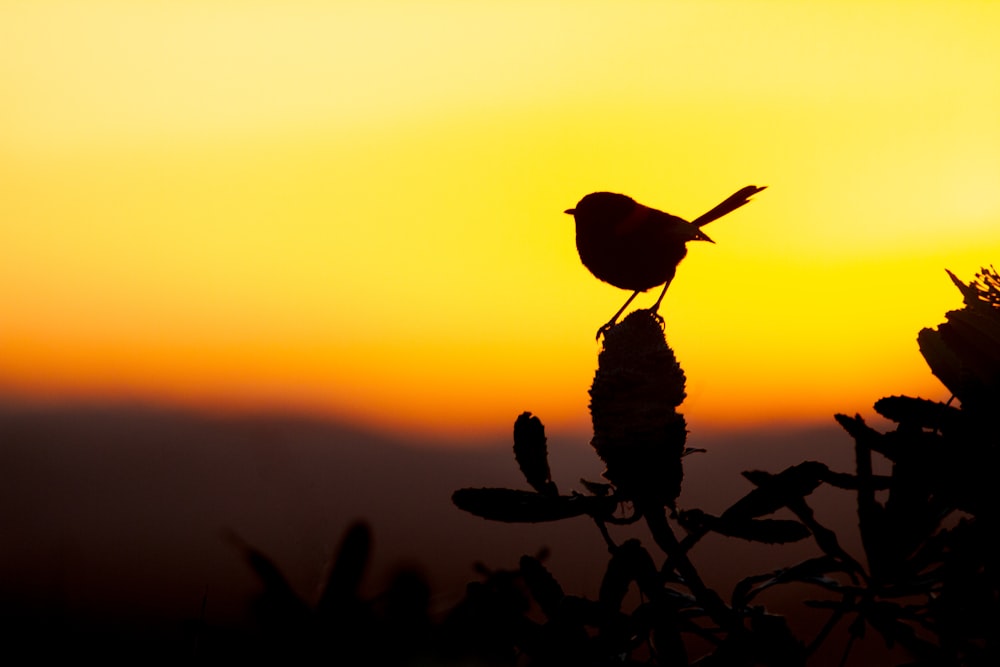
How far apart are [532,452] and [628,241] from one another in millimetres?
1265

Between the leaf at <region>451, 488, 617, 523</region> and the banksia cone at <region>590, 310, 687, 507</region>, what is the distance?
0.10 metres

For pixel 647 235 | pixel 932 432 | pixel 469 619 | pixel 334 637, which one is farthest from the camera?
pixel 647 235

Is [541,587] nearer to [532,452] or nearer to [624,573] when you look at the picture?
[624,573]

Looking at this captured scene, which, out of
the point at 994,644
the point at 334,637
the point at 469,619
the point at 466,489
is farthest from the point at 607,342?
the point at 334,637

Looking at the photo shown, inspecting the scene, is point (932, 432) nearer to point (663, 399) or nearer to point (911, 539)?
point (911, 539)

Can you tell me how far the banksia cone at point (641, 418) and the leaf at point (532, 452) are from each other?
0.77 feet

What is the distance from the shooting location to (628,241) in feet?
13.1

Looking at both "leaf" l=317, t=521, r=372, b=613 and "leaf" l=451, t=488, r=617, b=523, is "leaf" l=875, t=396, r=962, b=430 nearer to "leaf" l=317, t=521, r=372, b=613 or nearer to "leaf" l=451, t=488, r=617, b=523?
"leaf" l=451, t=488, r=617, b=523

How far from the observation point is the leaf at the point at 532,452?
2939 millimetres

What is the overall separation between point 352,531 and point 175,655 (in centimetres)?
34

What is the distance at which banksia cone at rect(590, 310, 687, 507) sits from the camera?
8.71 feet

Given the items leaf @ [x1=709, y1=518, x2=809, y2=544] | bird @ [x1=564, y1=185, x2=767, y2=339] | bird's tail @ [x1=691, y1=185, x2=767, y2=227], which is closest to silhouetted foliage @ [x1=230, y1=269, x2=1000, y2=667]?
leaf @ [x1=709, y1=518, x2=809, y2=544]

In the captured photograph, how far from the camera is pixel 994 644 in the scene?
6.71 feet

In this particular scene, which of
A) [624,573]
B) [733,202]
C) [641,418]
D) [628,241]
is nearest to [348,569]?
[624,573]
